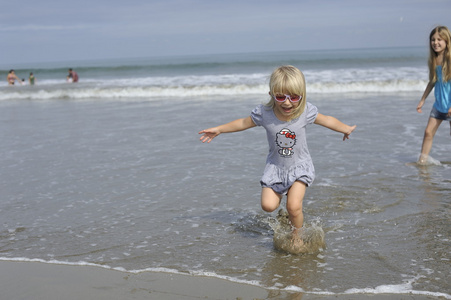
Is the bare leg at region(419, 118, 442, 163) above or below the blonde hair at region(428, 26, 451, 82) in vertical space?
below

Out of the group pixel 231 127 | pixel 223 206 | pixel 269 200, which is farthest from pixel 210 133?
pixel 223 206

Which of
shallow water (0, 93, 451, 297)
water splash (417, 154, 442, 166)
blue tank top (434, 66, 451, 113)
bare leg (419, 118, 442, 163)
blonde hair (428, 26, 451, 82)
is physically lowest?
shallow water (0, 93, 451, 297)

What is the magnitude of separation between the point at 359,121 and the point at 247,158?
404 centimetres

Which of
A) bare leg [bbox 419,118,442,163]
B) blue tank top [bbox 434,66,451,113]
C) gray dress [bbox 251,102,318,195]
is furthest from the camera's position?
bare leg [bbox 419,118,442,163]

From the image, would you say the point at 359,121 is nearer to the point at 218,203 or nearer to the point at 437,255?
the point at 218,203

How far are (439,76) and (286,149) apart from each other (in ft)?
12.0

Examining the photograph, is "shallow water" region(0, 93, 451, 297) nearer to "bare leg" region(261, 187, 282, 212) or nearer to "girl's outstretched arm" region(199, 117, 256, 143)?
"bare leg" region(261, 187, 282, 212)

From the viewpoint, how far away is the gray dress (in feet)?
13.6

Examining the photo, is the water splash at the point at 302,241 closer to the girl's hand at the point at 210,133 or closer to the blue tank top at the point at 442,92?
the girl's hand at the point at 210,133

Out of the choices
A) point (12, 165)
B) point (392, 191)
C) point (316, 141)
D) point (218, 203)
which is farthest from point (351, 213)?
point (12, 165)

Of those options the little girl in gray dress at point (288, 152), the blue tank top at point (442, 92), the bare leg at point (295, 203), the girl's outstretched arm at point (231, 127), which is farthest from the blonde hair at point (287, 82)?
the blue tank top at point (442, 92)

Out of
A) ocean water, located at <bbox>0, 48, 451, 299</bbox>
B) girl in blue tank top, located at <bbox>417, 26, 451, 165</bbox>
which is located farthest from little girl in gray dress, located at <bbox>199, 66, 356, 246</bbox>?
girl in blue tank top, located at <bbox>417, 26, 451, 165</bbox>

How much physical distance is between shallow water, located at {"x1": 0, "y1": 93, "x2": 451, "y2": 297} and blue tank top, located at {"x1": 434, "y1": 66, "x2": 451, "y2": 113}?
815 mm

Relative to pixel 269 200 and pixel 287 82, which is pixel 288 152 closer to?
pixel 269 200
